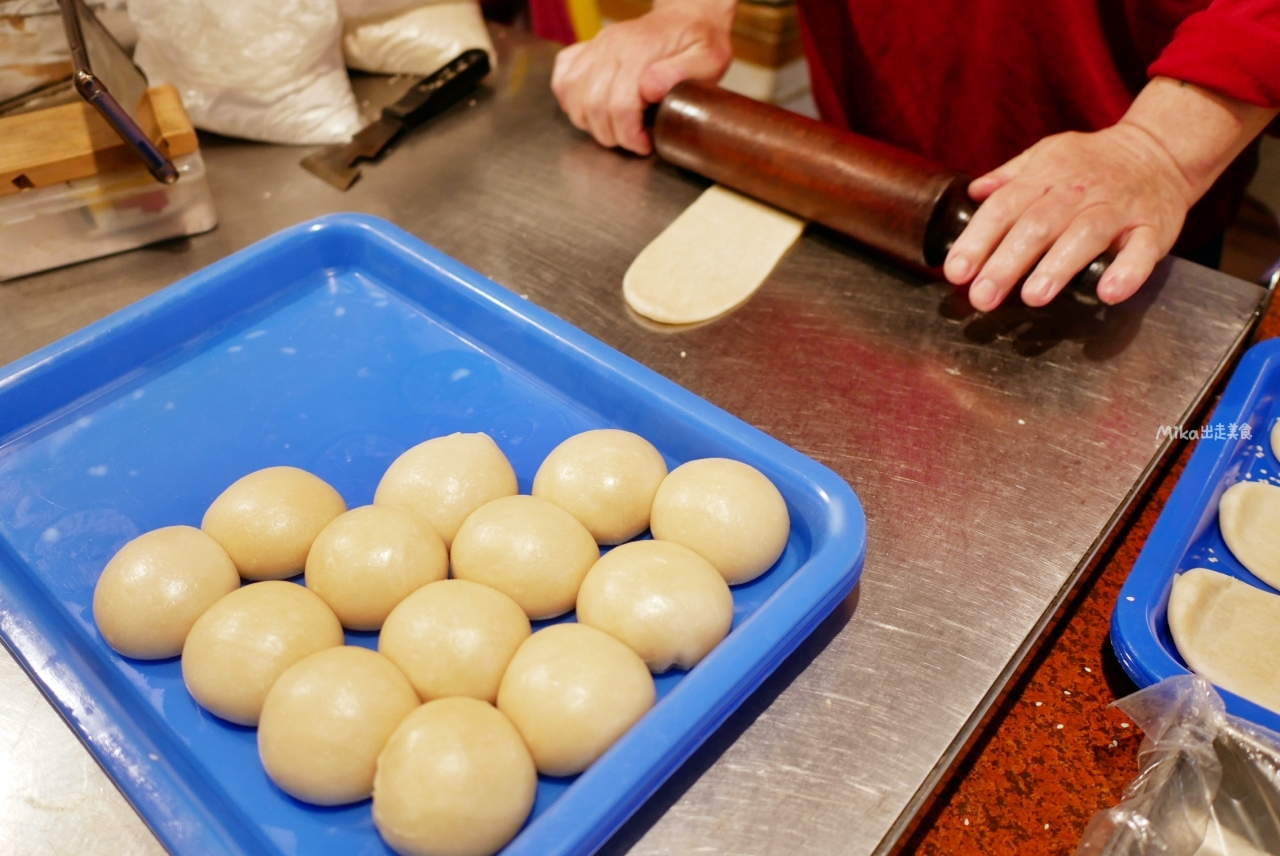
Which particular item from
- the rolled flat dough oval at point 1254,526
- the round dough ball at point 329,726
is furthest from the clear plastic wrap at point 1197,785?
the round dough ball at point 329,726

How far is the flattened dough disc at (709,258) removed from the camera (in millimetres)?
1371

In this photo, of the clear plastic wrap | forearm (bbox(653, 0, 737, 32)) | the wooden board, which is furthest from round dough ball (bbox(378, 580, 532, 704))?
forearm (bbox(653, 0, 737, 32))

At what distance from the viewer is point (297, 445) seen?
3.84 feet

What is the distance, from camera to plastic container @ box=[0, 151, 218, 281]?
139 centimetres

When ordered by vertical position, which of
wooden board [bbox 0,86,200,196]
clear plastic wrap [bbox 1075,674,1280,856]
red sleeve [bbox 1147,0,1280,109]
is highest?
wooden board [bbox 0,86,200,196]

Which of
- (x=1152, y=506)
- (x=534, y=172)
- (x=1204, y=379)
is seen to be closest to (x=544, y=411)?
(x=534, y=172)

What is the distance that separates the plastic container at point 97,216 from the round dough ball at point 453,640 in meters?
1.00

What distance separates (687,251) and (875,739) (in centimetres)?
88

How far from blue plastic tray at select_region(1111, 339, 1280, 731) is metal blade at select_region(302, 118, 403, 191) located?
150 cm

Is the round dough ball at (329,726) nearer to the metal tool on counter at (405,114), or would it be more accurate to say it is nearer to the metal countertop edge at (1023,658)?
the metal countertop edge at (1023,658)

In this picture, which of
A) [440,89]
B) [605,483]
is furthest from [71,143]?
[605,483]

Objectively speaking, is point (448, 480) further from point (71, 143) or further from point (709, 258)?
point (71, 143)

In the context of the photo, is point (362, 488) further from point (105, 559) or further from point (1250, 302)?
point (1250, 302)

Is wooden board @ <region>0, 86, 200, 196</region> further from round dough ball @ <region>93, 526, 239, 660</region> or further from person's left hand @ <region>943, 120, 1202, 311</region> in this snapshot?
person's left hand @ <region>943, 120, 1202, 311</region>
